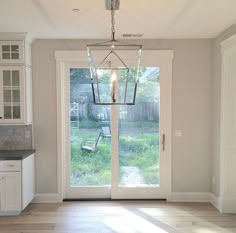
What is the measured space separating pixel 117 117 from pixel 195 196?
185 centimetres

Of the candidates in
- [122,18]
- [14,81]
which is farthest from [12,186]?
[122,18]

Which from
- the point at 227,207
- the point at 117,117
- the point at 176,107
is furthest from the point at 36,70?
the point at 227,207

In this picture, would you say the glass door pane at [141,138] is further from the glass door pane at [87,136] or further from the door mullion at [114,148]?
the glass door pane at [87,136]

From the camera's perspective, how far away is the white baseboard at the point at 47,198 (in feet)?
15.6

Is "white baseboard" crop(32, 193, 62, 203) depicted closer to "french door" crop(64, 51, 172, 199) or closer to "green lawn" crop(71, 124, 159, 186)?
"french door" crop(64, 51, 172, 199)

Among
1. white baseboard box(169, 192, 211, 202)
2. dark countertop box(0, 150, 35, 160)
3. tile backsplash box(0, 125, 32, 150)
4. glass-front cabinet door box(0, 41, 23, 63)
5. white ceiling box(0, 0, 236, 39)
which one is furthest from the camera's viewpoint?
white baseboard box(169, 192, 211, 202)

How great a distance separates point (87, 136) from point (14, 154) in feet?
3.96

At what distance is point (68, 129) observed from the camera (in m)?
4.84

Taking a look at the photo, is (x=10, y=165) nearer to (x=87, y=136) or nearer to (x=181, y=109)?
(x=87, y=136)

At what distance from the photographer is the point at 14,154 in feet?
13.9

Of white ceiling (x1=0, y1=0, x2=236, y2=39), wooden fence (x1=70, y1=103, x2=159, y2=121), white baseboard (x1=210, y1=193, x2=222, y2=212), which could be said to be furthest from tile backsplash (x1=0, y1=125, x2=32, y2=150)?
white baseboard (x1=210, y1=193, x2=222, y2=212)

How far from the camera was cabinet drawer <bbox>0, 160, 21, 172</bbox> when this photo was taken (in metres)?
4.08

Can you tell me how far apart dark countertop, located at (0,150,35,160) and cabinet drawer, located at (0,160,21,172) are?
57mm

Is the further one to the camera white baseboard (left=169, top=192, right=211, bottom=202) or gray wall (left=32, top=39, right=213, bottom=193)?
white baseboard (left=169, top=192, right=211, bottom=202)
